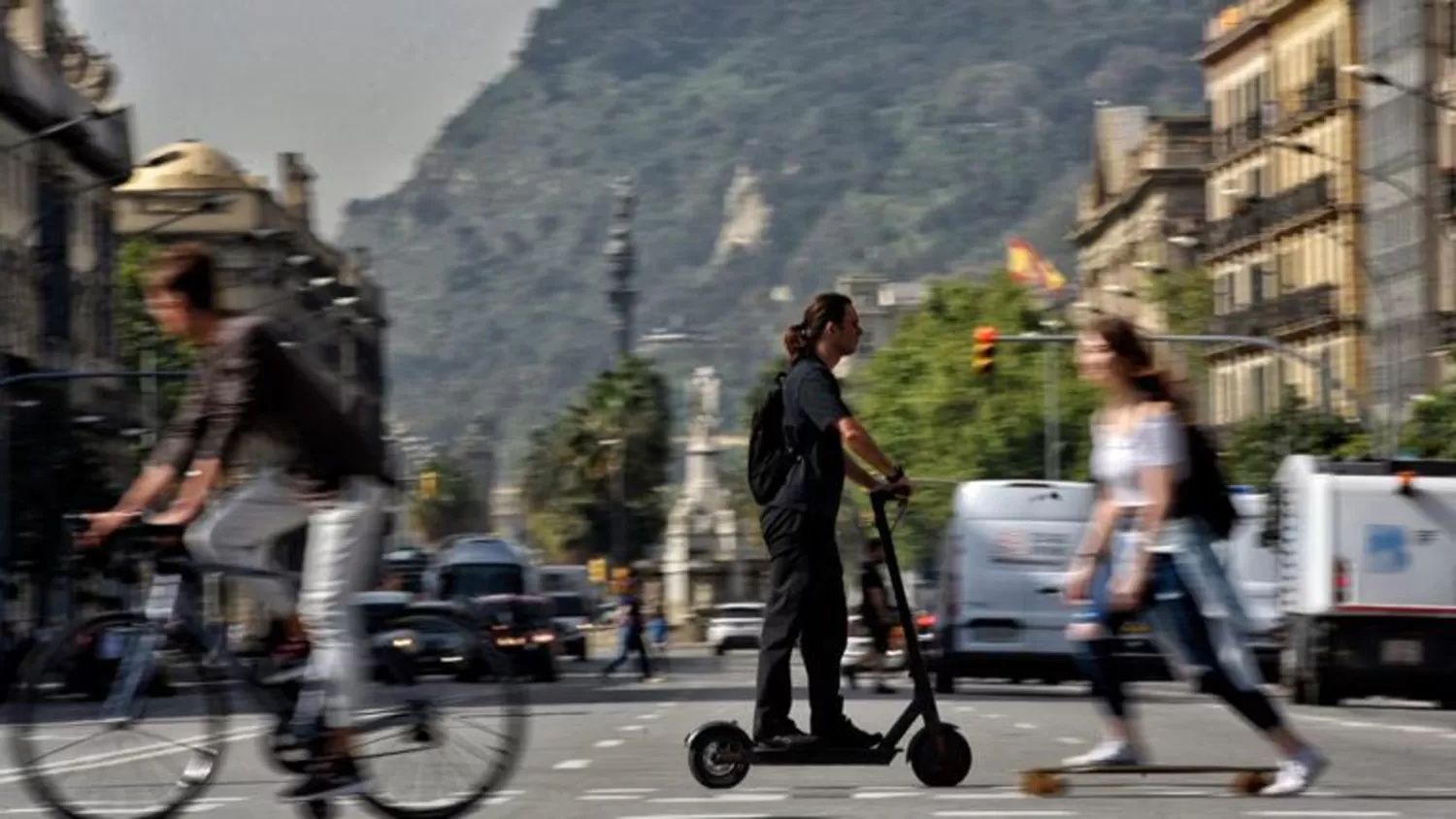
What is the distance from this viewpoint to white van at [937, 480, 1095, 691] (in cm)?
3859

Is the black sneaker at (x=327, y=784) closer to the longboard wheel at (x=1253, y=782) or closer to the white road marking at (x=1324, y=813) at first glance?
the white road marking at (x=1324, y=813)

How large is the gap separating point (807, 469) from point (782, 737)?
3.29 ft

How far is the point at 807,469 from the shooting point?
1486 cm

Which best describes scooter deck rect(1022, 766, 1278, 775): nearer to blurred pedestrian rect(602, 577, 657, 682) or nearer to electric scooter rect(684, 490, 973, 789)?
electric scooter rect(684, 490, 973, 789)

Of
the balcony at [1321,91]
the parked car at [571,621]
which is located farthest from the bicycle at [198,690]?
the balcony at [1321,91]

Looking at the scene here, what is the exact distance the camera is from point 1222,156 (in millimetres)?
105438

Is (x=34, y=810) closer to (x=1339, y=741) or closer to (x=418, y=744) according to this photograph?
(x=418, y=744)

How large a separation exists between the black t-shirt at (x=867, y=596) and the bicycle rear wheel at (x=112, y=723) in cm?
2668

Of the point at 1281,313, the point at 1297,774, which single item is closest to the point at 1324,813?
the point at 1297,774

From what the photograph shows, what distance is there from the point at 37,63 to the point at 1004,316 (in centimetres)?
4383

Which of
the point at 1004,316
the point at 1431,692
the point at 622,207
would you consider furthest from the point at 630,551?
the point at 1431,692

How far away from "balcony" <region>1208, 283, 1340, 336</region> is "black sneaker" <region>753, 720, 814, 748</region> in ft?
255

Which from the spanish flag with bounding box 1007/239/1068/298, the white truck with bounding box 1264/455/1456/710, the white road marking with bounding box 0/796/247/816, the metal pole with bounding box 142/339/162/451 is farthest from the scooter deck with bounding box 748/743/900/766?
the spanish flag with bounding box 1007/239/1068/298

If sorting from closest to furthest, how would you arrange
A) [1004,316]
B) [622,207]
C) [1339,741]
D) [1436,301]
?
[1339,741] < [1436,301] < [1004,316] < [622,207]
